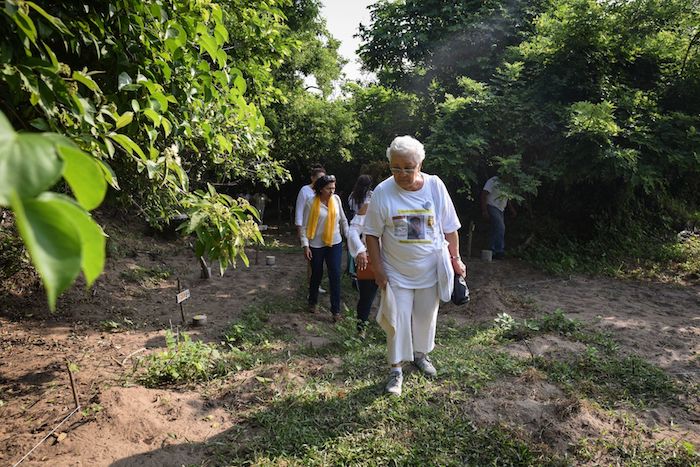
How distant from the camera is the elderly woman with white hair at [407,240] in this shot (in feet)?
9.53

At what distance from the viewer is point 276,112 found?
1180cm

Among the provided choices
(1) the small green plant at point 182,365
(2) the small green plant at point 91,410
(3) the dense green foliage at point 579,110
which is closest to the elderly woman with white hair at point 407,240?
(1) the small green plant at point 182,365

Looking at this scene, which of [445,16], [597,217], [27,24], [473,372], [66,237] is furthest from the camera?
[445,16]

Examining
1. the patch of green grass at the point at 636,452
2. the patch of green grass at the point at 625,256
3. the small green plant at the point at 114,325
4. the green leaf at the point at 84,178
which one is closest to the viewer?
the green leaf at the point at 84,178

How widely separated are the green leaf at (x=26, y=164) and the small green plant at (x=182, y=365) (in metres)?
3.02

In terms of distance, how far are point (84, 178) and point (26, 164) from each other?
11 cm

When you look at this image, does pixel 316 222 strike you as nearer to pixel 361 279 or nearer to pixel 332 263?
pixel 332 263

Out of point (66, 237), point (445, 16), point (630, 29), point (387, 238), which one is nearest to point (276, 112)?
point (445, 16)

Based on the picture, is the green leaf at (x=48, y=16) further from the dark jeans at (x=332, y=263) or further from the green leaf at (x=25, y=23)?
the dark jeans at (x=332, y=263)

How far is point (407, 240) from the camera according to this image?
2.93m

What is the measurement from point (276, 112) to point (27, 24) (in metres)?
10.9

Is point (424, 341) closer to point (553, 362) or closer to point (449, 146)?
point (553, 362)

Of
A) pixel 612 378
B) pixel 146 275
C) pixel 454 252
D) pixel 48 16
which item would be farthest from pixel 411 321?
pixel 146 275

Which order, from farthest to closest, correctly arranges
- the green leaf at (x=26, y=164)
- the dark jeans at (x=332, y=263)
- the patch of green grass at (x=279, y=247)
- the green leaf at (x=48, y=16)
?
1. the patch of green grass at (x=279, y=247)
2. the dark jeans at (x=332, y=263)
3. the green leaf at (x=48, y=16)
4. the green leaf at (x=26, y=164)
